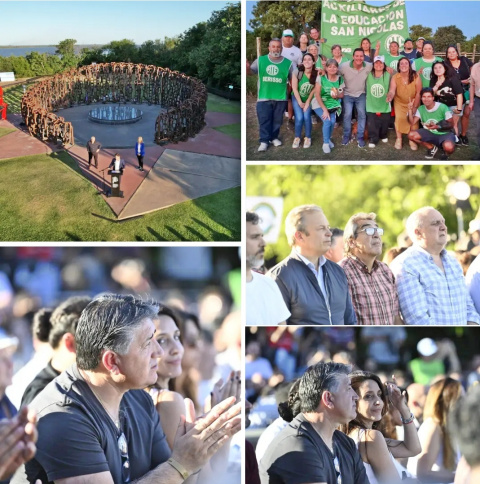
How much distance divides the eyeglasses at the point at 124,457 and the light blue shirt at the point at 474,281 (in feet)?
7.98

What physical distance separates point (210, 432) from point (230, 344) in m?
0.56

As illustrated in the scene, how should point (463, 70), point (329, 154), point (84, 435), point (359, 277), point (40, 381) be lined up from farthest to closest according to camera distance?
point (463, 70), point (329, 154), point (359, 277), point (40, 381), point (84, 435)

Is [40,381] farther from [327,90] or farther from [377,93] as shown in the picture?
[377,93]

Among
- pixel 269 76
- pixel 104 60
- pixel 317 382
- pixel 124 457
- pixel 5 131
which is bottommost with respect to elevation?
pixel 124 457

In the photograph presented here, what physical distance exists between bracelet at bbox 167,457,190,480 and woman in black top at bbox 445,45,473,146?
112 inches

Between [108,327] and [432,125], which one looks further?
[432,125]

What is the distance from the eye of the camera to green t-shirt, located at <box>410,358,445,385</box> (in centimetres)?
454

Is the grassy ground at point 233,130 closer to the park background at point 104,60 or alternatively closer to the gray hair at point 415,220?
the park background at point 104,60

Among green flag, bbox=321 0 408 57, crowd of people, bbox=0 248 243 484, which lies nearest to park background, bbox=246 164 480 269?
crowd of people, bbox=0 248 243 484

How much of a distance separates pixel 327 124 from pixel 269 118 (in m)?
0.39

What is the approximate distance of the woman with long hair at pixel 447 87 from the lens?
4816mm

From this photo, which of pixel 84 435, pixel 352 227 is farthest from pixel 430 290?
pixel 84 435

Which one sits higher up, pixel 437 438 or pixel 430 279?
pixel 430 279

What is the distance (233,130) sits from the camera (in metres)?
4.82
